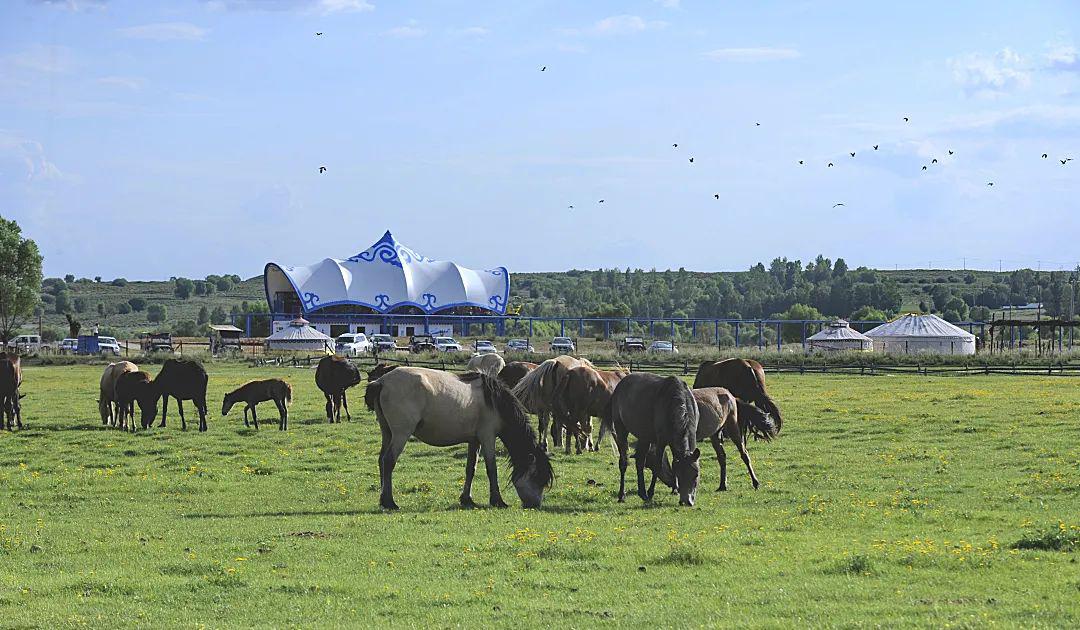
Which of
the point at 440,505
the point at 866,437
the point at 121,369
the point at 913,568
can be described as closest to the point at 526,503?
the point at 440,505

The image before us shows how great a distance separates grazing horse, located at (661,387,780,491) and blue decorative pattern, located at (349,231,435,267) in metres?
108

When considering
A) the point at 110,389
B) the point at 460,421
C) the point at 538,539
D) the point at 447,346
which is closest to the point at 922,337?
the point at 447,346

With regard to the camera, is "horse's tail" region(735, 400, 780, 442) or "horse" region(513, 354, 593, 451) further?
"horse" region(513, 354, 593, 451)

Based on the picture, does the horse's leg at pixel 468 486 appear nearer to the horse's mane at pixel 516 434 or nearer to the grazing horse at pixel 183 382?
the horse's mane at pixel 516 434

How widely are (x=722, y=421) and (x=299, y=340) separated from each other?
73992 mm

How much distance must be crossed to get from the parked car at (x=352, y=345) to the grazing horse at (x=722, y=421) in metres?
63.7

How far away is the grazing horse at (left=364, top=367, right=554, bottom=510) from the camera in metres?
14.9

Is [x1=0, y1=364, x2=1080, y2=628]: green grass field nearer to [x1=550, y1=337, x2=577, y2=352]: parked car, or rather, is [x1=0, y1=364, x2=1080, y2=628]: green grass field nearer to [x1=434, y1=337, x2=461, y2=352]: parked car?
[x1=550, y1=337, x2=577, y2=352]: parked car

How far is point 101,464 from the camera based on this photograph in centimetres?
1945

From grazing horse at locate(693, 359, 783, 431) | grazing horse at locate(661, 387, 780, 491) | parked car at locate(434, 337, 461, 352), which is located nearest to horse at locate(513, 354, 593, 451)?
grazing horse at locate(693, 359, 783, 431)

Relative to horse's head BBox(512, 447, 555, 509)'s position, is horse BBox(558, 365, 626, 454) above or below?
above

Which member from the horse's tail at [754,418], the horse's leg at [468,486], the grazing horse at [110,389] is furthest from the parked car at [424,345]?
the horse's leg at [468,486]

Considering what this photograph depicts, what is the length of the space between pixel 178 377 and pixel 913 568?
1933 centimetres

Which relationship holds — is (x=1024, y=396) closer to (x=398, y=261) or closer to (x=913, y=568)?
(x=913, y=568)
